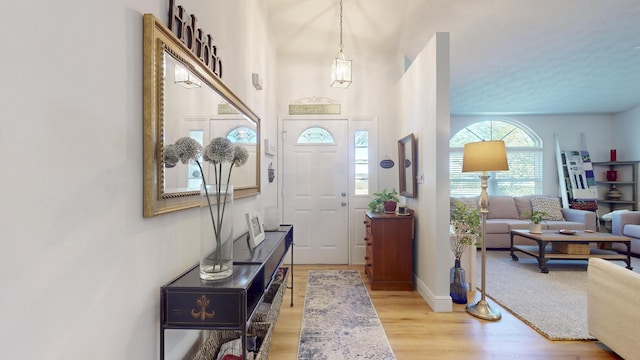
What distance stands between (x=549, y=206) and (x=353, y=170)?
13.4 ft

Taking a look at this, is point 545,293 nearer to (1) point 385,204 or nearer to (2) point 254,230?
(1) point 385,204

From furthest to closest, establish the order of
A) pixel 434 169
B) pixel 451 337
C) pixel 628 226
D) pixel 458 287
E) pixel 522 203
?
pixel 522 203 < pixel 628 226 < pixel 458 287 < pixel 434 169 < pixel 451 337

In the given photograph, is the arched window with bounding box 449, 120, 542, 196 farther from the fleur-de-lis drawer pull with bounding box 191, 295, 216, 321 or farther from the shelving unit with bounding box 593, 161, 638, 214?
the fleur-de-lis drawer pull with bounding box 191, 295, 216, 321

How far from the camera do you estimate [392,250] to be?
345cm

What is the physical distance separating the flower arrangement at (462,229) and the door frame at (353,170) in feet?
4.76

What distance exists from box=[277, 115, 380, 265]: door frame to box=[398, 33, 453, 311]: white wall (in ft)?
3.67

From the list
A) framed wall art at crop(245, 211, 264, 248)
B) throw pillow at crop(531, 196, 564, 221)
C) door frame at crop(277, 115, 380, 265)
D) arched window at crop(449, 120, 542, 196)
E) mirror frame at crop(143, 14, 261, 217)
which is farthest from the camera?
arched window at crop(449, 120, 542, 196)

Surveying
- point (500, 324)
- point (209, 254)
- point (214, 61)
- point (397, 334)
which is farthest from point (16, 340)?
point (500, 324)

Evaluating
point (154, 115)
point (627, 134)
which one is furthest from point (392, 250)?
point (627, 134)

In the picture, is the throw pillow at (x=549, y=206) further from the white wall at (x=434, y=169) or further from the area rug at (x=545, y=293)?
the white wall at (x=434, y=169)

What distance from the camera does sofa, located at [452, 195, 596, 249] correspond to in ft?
16.8

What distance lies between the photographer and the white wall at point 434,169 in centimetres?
284

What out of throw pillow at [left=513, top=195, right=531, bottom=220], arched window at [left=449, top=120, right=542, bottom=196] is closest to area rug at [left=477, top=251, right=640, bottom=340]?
throw pillow at [left=513, top=195, right=531, bottom=220]

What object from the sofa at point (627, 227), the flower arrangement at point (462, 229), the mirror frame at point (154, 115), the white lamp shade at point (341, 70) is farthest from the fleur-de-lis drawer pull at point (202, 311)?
the sofa at point (627, 227)
